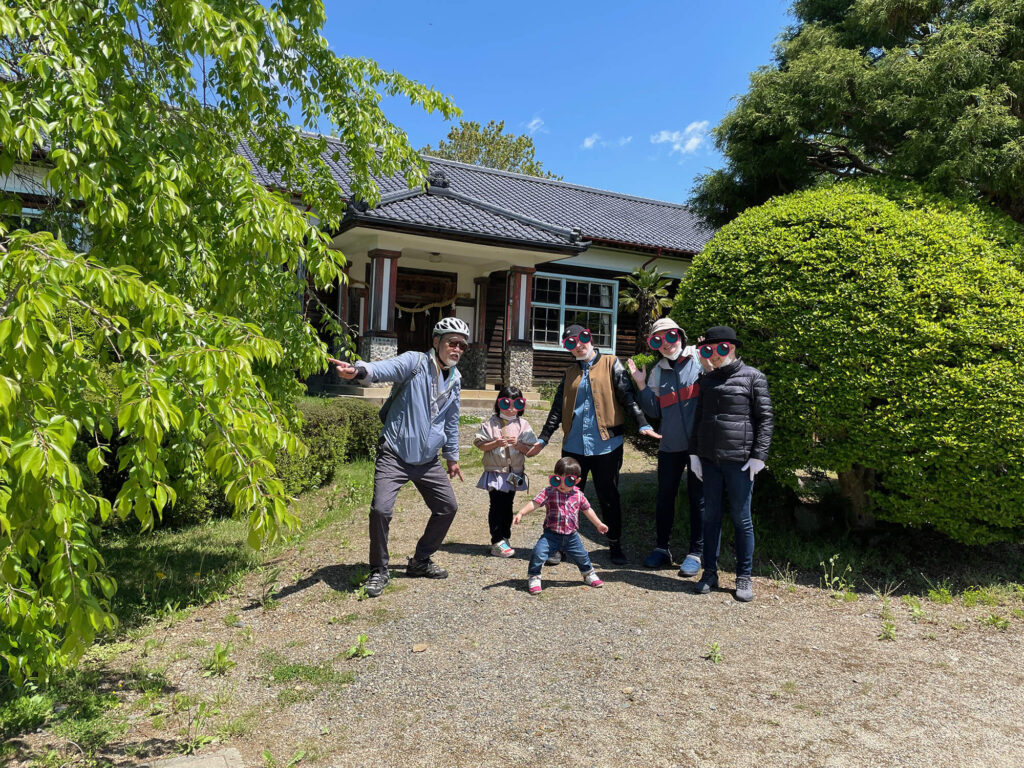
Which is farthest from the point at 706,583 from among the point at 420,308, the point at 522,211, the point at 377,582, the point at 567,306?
the point at 522,211

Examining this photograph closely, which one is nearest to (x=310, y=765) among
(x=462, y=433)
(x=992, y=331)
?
(x=992, y=331)

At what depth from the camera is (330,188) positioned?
5.37 m

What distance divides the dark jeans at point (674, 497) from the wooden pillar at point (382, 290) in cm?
877

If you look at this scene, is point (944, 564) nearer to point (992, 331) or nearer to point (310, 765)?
point (992, 331)

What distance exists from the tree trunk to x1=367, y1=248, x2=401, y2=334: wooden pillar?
9219mm

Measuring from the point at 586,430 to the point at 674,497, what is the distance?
89 cm

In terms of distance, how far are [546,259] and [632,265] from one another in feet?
11.0

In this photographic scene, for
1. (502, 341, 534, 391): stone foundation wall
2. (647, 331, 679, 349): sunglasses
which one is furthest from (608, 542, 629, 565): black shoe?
(502, 341, 534, 391): stone foundation wall

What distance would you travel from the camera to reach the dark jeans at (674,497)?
212 inches

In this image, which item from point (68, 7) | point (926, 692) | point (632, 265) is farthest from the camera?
point (632, 265)

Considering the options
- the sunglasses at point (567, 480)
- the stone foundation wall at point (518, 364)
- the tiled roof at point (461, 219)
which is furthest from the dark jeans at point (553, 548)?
the stone foundation wall at point (518, 364)

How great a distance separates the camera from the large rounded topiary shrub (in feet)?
16.1

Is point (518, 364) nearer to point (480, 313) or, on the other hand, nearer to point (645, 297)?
point (480, 313)

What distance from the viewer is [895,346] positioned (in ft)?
16.6
